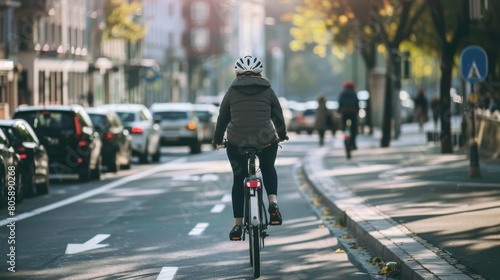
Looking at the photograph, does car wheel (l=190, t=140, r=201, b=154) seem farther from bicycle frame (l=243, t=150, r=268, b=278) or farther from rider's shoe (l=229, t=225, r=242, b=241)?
bicycle frame (l=243, t=150, r=268, b=278)

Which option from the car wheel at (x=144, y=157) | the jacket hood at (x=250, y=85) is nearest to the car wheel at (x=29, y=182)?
the jacket hood at (x=250, y=85)

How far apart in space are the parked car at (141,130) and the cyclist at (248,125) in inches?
825

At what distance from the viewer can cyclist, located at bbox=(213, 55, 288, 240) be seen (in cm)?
1147

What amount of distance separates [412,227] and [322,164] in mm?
16238

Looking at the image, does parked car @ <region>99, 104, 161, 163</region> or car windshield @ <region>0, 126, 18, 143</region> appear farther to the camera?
parked car @ <region>99, 104, 161, 163</region>

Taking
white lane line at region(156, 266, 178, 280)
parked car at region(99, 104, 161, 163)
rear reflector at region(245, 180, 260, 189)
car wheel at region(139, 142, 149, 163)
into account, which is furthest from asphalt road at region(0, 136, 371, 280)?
car wheel at region(139, 142, 149, 163)

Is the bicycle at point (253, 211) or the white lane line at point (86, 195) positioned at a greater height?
the bicycle at point (253, 211)

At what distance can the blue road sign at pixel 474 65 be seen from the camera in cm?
2180

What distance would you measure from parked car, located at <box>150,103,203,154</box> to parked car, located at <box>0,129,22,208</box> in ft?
66.5

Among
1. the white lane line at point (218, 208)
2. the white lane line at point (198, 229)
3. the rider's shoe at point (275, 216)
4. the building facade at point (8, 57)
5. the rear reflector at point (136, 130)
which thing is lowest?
the white lane line at point (198, 229)

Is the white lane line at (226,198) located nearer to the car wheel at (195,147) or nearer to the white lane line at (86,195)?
the white lane line at (86,195)

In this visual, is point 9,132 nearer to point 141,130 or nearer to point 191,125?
point 141,130

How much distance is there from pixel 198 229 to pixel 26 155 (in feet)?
18.1

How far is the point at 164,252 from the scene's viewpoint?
12.8 m
